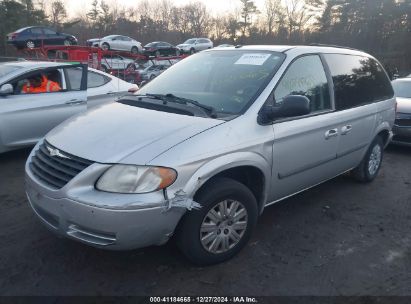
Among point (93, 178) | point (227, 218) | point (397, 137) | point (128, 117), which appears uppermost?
point (128, 117)

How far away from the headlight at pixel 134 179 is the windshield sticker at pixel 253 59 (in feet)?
5.20

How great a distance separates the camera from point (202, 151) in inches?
108

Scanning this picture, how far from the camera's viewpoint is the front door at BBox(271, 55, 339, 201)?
11.1ft

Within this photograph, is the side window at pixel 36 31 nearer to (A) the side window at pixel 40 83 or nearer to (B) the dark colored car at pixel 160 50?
(B) the dark colored car at pixel 160 50

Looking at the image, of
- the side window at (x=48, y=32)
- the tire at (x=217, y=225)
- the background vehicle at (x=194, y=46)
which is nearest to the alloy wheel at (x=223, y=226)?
the tire at (x=217, y=225)

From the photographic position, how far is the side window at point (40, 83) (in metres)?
5.63

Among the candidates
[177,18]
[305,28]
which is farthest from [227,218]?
[177,18]

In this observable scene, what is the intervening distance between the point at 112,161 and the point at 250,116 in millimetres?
1194

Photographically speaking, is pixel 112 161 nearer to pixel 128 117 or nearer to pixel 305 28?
pixel 128 117

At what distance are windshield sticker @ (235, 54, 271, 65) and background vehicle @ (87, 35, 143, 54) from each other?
2676cm

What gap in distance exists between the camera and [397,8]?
37.2 metres

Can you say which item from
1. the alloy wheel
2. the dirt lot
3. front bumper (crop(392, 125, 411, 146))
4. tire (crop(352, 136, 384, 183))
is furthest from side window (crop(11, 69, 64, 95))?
front bumper (crop(392, 125, 411, 146))

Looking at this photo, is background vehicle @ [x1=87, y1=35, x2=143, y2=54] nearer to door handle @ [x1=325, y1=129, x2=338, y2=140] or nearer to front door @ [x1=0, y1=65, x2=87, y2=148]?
front door @ [x1=0, y1=65, x2=87, y2=148]

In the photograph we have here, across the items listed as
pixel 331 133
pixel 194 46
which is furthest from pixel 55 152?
pixel 194 46
